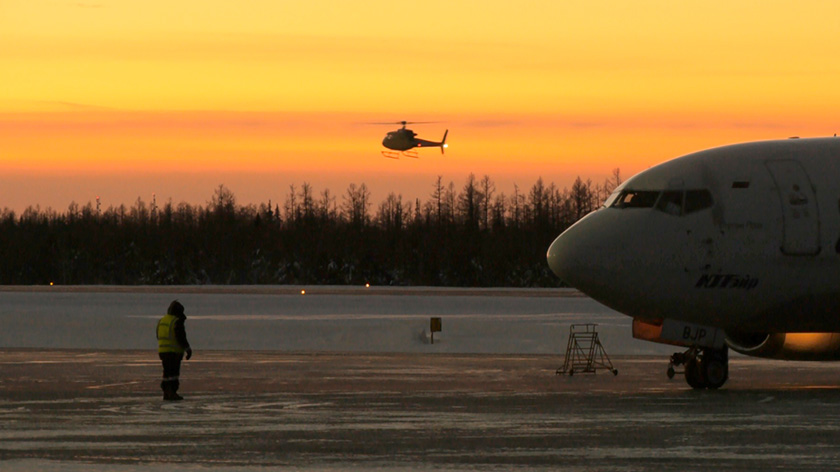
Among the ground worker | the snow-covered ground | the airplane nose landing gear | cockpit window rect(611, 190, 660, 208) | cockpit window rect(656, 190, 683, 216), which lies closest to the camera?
the ground worker

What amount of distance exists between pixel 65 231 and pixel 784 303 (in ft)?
589

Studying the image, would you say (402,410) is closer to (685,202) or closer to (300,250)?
(685,202)

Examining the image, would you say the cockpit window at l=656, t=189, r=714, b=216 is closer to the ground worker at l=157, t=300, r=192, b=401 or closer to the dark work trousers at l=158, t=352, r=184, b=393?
the ground worker at l=157, t=300, r=192, b=401

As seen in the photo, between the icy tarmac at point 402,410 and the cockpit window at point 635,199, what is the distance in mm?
3421

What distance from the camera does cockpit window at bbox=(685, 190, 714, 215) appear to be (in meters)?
26.8

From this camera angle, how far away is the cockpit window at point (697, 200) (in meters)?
26.8

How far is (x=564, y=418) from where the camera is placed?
72.6 ft

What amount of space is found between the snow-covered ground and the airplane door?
52.1ft

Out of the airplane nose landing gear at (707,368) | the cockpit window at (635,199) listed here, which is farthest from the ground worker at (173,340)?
the airplane nose landing gear at (707,368)

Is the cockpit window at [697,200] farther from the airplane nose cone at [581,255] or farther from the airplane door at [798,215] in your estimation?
the airplane nose cone at [581,255]

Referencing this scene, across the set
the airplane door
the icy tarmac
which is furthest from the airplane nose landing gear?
the airplane door

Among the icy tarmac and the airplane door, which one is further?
the airplane door

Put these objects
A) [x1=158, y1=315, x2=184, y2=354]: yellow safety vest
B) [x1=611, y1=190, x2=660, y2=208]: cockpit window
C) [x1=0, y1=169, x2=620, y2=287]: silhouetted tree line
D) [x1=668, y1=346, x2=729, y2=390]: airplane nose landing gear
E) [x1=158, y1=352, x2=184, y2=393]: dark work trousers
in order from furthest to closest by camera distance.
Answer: [x1=0, y1=169, x2=620, y2=287]: silhouetted tree line
[x1=668, y1=346, x2=729, y2=390]: airplane nose landing gear
[x1=611, y1=190, x2=660, y2=208]: cockpit window
[x1=158, y1=315, x2=184, y2=354]: yellow safety vest
[x1=158, y1=352, x2=184, y2=393]: dark work trousers

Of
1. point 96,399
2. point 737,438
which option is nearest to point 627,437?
point 737,438
